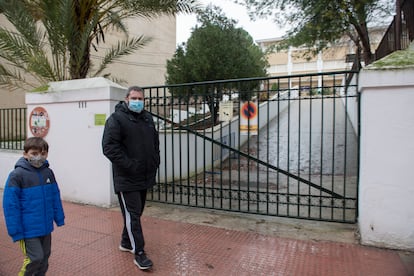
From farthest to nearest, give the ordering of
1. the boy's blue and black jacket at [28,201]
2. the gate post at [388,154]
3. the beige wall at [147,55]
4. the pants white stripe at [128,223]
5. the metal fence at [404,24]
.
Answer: the beige wall at [147,55] → the metal fence at [404,24] → the gate post at [388,154] → the pants white stripe at [128,223] → the boy's blue and black jacket at [28,201]

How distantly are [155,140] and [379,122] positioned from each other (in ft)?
8.41

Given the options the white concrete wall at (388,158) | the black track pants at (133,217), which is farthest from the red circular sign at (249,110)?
the black track pants at (133,217)

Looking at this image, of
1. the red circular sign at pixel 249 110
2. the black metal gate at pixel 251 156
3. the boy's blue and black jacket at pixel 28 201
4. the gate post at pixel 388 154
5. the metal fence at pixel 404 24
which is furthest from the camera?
the metal fence at pixel 404 24

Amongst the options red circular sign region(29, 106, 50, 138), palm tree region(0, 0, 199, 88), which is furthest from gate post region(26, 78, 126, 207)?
palm tree region(0, 0, 199, 88)

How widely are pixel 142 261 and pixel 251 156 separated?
2.71 meters

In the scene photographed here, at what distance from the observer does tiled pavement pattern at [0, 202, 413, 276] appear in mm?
3395

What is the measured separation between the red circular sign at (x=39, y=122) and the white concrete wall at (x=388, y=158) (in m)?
5.34

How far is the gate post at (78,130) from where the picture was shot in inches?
221

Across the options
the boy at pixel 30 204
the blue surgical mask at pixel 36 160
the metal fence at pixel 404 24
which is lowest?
the boy at pixel 30 204

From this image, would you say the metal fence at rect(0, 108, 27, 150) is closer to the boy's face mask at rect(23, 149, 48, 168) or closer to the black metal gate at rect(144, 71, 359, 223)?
the black metal gate at rect(144, 71, 359, 223)

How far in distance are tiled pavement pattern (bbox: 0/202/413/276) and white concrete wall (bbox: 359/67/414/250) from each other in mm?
268

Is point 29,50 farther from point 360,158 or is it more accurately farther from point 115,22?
point 360,158

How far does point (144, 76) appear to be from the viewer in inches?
982

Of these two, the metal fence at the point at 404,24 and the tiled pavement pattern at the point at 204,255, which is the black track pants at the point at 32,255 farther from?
the metal fence at the point at 404,24
